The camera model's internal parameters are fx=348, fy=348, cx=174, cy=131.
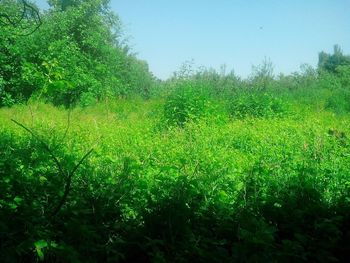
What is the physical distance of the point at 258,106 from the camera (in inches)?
497

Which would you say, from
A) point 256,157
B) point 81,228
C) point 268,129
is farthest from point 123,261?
point 268,129

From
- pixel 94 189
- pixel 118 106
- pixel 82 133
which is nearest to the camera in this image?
pixel 94 189

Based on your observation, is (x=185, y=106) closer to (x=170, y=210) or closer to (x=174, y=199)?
(x=174, y=199)

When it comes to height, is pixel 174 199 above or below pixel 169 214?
above

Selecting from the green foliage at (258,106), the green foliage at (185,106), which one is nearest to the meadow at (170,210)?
the green foliage at (185,106)

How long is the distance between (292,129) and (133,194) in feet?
20.1

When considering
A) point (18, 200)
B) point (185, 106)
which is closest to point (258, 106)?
point (185, 106)

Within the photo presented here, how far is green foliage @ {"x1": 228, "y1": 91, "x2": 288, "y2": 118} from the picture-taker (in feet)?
40.8

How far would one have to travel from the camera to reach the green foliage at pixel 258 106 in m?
12.4

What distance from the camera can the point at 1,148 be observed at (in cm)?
533

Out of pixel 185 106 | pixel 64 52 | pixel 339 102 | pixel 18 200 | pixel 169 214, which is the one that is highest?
pixel 339 102

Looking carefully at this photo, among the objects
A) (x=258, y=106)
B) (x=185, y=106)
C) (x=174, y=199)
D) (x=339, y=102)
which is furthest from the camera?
(x=339, y=102)

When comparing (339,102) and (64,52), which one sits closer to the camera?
(339,102)

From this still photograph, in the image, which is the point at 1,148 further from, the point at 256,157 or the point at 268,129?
the point at 268,129
